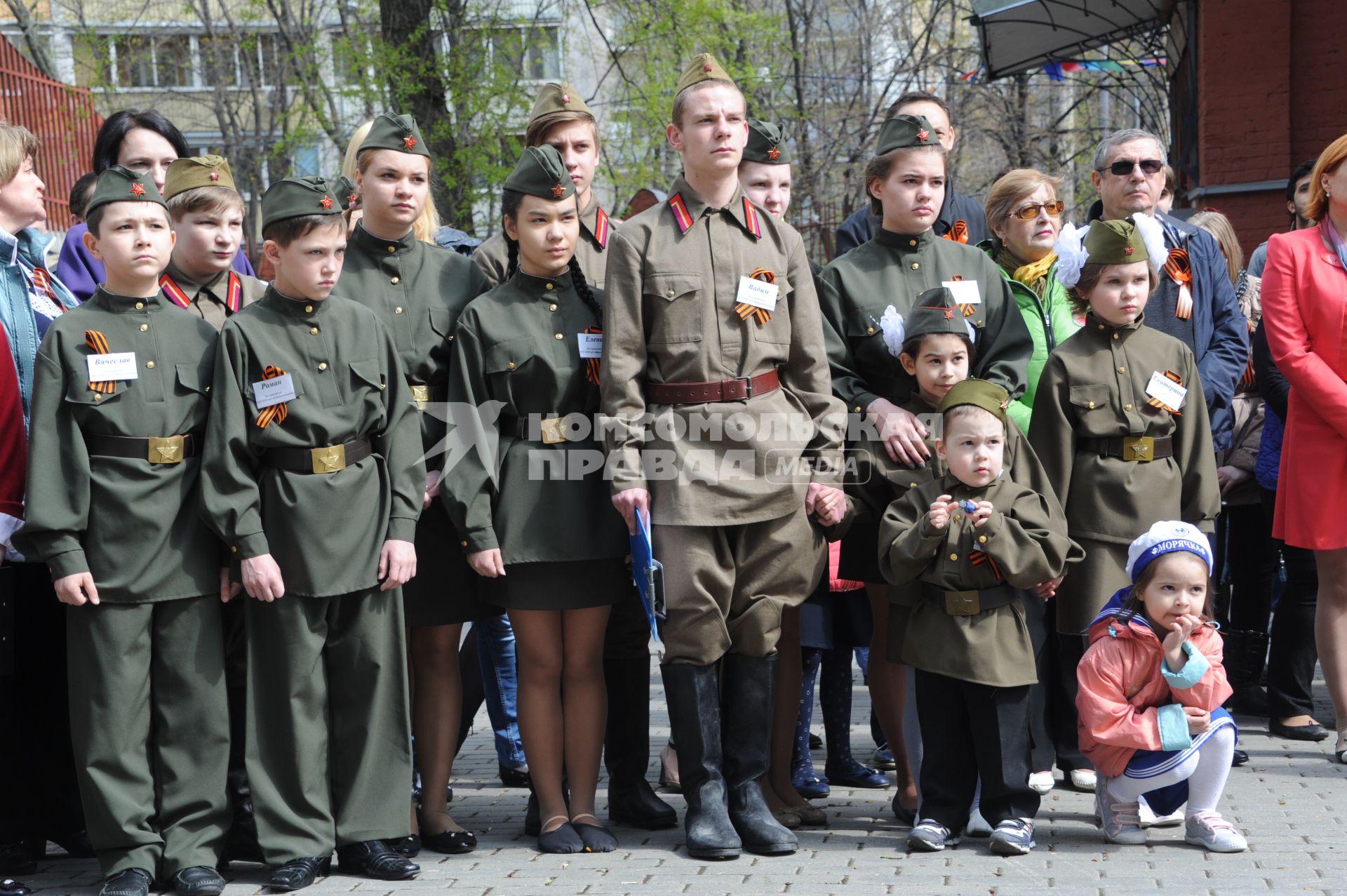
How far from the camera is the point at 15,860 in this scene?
177 inches

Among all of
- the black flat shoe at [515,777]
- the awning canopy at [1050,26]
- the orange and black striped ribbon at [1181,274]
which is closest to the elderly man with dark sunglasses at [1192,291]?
the orange and black striped ribbon at [1181,274]

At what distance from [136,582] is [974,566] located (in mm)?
2453

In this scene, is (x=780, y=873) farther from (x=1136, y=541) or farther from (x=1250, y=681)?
(x=1250, y=681)

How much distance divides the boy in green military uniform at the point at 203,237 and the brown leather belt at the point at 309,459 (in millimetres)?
576

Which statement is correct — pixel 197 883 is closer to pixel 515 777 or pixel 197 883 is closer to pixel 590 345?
pixel 515 777

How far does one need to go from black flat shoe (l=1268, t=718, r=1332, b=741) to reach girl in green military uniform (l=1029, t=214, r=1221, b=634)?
130 cm

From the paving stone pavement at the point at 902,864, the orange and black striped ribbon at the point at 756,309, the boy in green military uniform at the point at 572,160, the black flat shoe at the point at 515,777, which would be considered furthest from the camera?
the black flat shoe at the point at 515,777

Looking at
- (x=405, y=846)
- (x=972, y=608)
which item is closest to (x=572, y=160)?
(x=972, y=608)

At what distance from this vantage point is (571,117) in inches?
214

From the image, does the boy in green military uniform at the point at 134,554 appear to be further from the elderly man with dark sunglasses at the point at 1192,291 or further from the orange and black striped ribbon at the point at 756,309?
the elderly man with dark sunglasses at the point at 1192,291

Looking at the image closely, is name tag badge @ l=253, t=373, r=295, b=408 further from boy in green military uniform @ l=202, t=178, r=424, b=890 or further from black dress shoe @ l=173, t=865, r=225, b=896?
black dress shoe @ l=173, t=865, r=225, b=896

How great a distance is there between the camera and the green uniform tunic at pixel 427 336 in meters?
4.75

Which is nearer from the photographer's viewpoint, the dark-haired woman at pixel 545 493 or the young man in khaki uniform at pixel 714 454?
the young man in khaki uniform at pixel 714 454

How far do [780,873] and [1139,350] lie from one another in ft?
7.08
